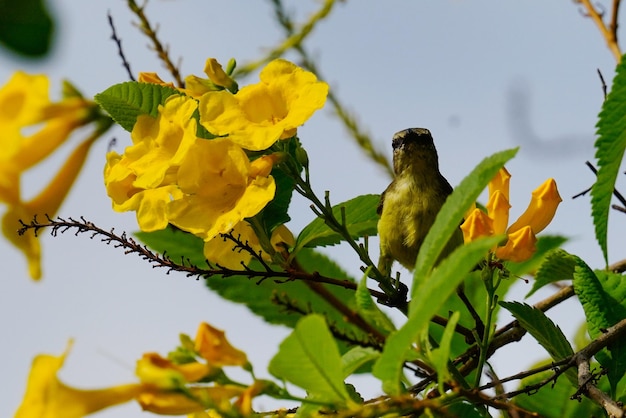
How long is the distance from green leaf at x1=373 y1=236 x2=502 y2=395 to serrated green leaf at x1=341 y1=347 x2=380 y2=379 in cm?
12

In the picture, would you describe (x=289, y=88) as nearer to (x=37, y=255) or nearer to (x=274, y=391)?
(x=37, y=255)

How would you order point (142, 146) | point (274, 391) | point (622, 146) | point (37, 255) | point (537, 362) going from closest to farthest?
point (274, 391)
point (622, 146)
point (37, 255)
point (142, 146)
point (537, 362)

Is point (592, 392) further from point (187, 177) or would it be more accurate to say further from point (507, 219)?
point (187, 177)

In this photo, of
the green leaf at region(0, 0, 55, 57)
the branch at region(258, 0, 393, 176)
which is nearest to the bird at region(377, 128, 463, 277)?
the branch at region(258, 0, 393, 176)

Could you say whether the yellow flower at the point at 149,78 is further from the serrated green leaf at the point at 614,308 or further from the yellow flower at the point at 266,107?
the serrated green leaf at the point at 614,308

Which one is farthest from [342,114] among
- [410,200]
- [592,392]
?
[592,392]

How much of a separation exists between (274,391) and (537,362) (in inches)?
82.9

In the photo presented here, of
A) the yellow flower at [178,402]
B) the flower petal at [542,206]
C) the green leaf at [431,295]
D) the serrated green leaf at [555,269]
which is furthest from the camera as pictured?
the serrated green leaf at [555,269]

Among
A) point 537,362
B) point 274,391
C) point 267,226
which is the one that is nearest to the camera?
point 274,391

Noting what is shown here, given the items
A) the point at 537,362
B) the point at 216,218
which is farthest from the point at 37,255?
the point at 537,362

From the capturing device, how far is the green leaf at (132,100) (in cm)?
230

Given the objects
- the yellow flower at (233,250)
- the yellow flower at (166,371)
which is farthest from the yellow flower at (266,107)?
the yellow flower at (166,371)

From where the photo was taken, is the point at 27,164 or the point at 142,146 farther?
the point at 142,146

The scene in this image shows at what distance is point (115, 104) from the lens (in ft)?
7.55
